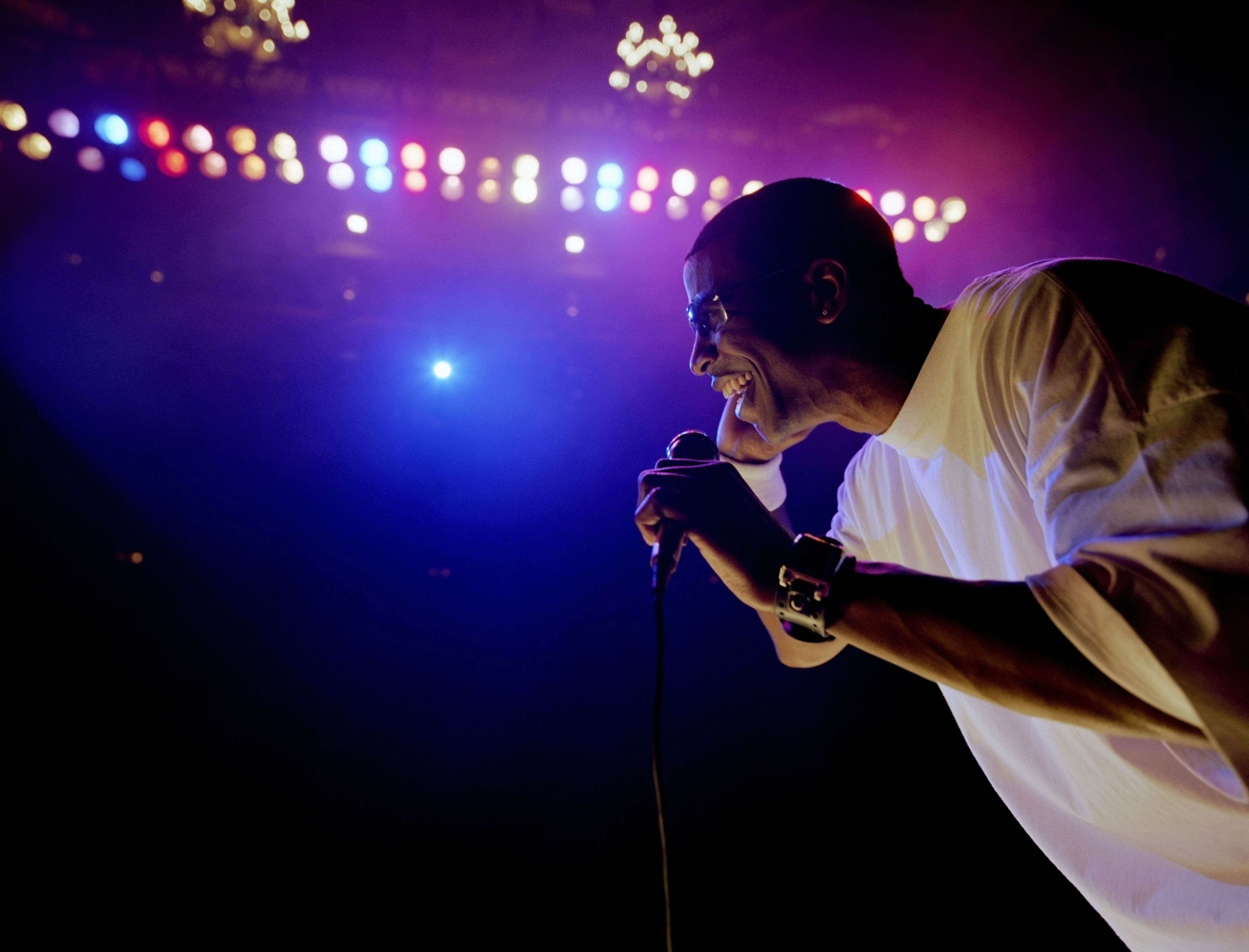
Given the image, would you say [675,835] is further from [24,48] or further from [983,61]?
[983,61]

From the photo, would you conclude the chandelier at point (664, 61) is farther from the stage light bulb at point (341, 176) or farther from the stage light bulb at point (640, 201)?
the stage light bulb at point (341, 176)

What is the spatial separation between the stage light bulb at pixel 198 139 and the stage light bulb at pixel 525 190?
185cm

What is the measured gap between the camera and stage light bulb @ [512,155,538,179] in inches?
130

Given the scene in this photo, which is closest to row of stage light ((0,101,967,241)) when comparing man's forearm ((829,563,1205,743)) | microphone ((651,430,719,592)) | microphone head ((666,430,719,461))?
microphone head ((666,430,719,461))

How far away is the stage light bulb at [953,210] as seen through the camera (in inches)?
146

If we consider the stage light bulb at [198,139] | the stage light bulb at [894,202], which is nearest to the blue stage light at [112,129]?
the stage light bulb at [198,139]

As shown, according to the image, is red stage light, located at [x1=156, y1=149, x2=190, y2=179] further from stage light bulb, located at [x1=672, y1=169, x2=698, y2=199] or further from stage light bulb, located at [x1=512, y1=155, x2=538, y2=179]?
stage light bulb, located at [x1=672, y1=169, x2=698, y2=199]

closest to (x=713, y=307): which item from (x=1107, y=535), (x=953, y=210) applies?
(x=1107, y=535)

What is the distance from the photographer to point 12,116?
9.64 ft

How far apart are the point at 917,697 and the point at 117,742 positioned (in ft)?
17.1

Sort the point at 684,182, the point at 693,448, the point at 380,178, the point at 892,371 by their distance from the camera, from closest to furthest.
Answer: the point at 693,448 < the point at 892,371 < the point at 380,178 < the point at 684,182

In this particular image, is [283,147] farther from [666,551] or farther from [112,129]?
[666,551]

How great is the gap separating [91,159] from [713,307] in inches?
159

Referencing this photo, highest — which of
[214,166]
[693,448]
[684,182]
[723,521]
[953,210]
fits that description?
[214,166]
